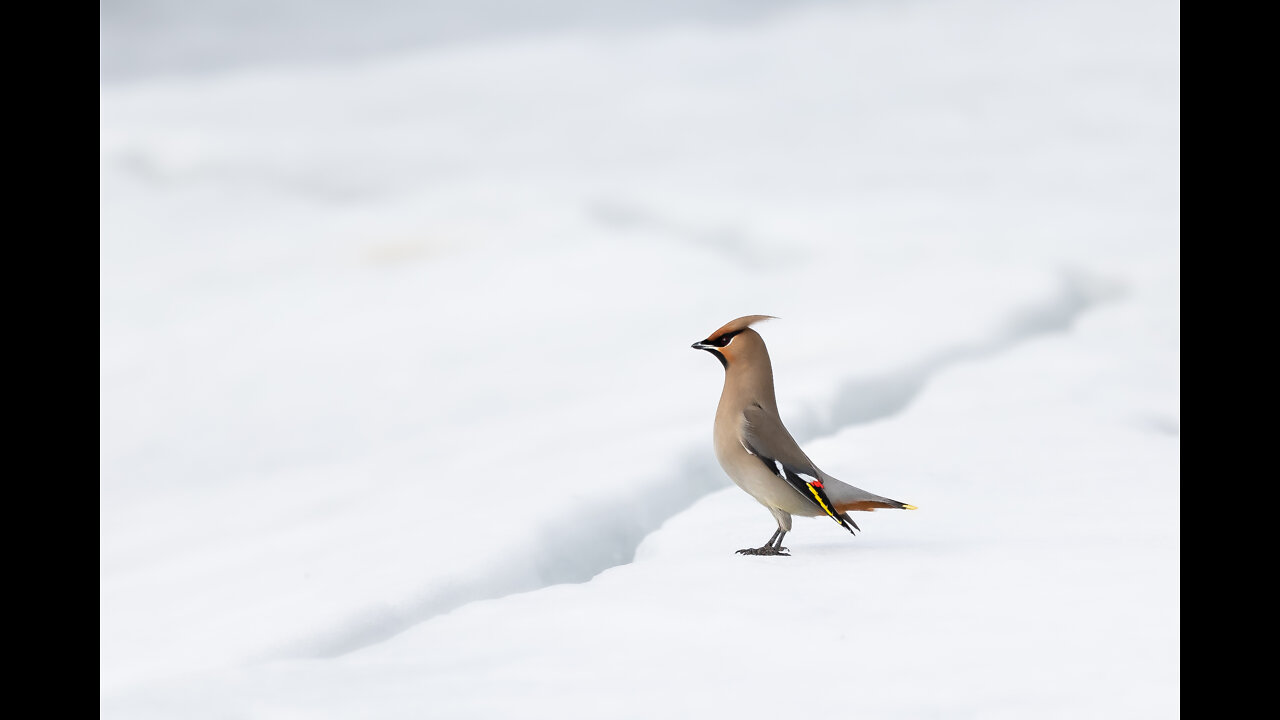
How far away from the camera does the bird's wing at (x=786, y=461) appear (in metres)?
2.67

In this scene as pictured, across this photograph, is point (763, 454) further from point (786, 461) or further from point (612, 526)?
point (612, 526)

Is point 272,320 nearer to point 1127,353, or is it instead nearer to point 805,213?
point 805,213

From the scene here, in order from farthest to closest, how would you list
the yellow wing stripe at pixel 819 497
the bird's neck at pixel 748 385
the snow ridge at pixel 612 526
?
the bird's neck at pixel 748 385, the yellow wing stripe at pixel 819 497, the snow ridge at pixel 612 526

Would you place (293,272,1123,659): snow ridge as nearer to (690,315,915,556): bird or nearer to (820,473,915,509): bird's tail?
(690,315,915,556): bird

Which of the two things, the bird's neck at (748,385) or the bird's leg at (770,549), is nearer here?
the bird's leg at (770,549)

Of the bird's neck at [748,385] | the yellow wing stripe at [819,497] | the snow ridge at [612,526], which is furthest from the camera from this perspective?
the bird's neck at [748,385]

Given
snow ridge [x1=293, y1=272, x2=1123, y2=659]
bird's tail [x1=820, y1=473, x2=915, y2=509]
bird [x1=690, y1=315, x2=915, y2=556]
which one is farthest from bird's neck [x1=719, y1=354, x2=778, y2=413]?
snow ridge [x1=293, y1=272, x2=1123, y2=659]

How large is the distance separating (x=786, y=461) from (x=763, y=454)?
0.17 feet

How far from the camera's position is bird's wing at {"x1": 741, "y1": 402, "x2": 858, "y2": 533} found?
2.67m

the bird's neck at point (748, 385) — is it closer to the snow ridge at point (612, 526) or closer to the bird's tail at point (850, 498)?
the bird's tail at point (850, 498)

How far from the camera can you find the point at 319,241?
7367 mm

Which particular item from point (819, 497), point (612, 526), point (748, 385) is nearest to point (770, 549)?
point (819, 497)

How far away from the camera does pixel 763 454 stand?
270 cm

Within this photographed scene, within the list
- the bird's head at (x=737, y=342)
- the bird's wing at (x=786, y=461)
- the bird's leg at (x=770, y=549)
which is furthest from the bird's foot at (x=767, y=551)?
the bird's head at (x=737, y=342)
